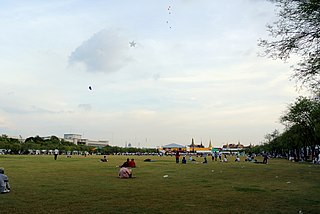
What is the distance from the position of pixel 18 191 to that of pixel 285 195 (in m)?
12.3

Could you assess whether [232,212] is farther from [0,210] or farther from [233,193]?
[0,210]

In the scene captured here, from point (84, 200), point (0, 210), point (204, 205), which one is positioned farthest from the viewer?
point (84, 200)

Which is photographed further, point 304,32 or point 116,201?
point 304,32

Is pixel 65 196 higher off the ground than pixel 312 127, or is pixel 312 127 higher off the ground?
pixel 312 127

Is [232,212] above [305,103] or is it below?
below

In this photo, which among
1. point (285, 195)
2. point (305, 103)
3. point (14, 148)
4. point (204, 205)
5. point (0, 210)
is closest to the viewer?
Result: point (0, 210)

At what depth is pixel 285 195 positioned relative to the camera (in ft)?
56.9

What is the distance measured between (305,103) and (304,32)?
51.0 meters

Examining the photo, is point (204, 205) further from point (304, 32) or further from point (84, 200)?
point (304, 32)

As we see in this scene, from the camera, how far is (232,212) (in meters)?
12.6

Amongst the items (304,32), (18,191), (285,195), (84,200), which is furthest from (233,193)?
(18,191)

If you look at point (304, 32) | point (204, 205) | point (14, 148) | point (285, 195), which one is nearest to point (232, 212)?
point (204, 205)

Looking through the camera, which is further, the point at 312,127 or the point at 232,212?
the point at 312,127

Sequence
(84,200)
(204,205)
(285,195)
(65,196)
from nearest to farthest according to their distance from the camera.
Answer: (204,205) → (84,200) → (65,196) → (285,195)
